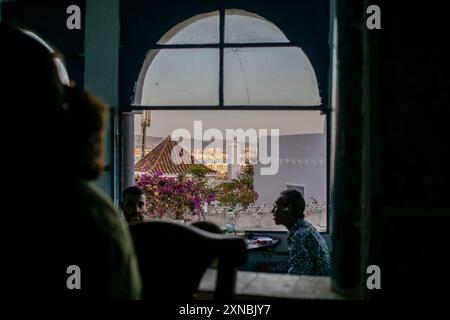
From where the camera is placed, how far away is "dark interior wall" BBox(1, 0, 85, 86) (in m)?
6.32

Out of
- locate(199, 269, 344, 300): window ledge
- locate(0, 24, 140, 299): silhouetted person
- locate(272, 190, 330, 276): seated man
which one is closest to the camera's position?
locate(0, 24, 140, 299): silhouetted person

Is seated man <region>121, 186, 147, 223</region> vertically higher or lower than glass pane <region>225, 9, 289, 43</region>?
lower

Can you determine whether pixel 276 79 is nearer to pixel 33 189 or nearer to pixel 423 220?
pixel 423 220

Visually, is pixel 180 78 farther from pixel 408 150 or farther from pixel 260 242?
pixel 408 150

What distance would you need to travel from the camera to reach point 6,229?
0.88 metres

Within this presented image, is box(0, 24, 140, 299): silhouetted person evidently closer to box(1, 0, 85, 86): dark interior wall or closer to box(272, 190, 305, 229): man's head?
box(272, 190, 305, 229): man's head

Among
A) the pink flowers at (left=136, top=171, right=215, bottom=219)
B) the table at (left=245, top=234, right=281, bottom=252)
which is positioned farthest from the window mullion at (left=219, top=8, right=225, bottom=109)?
the table at (left=245, top=234, right=281, bottom=252)

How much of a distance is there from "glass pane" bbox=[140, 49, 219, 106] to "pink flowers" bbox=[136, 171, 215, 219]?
0.97 meters

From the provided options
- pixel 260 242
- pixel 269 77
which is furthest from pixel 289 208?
pixel 269 77

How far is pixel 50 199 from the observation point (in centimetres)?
89

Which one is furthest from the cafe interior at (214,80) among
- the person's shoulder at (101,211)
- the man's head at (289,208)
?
the person's shoulder at (101,211)

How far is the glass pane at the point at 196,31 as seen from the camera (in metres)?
6.27

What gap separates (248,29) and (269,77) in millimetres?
628

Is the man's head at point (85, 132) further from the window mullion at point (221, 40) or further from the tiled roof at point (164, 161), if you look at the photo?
A: the tiled roof at point (164, 161)
